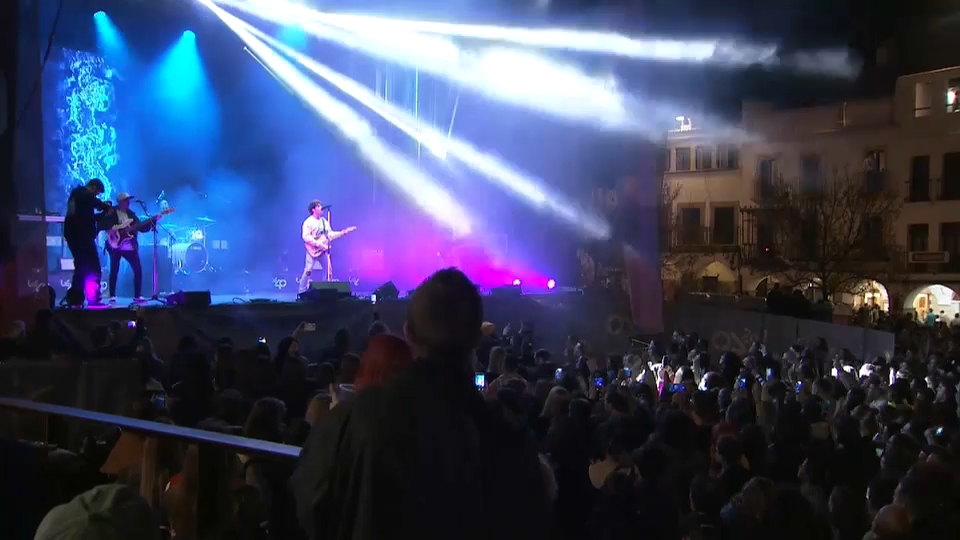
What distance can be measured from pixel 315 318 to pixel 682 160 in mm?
31775

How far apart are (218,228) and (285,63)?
406cm

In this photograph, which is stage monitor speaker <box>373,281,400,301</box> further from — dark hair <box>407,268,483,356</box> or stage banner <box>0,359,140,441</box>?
dark hair <box>407,268,483,356</box>

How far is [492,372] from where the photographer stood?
755 cm

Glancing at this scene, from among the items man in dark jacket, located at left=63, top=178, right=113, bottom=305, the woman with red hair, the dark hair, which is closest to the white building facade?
man in dark jacket, located at left=63, top=178, right=113, bottom=305

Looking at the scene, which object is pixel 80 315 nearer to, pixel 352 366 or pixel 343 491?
pixel 352 366

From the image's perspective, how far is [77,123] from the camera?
16531 mm

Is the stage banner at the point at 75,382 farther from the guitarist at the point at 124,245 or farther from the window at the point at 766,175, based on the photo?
the window at the point at 766,175

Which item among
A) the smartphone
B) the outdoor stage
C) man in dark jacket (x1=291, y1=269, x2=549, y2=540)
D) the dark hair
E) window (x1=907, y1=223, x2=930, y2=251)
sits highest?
window (x1=907, y1=223, x2=930, y2=251)

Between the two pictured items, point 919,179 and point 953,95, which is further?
point 919,179

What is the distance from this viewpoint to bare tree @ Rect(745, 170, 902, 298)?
3134cm

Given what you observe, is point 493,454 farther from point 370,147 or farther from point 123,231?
point 370,147

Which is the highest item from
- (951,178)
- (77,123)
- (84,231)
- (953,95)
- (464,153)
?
(953,95)

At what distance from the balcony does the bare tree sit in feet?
13.7

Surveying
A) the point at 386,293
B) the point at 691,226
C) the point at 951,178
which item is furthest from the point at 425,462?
the point at 691,226
